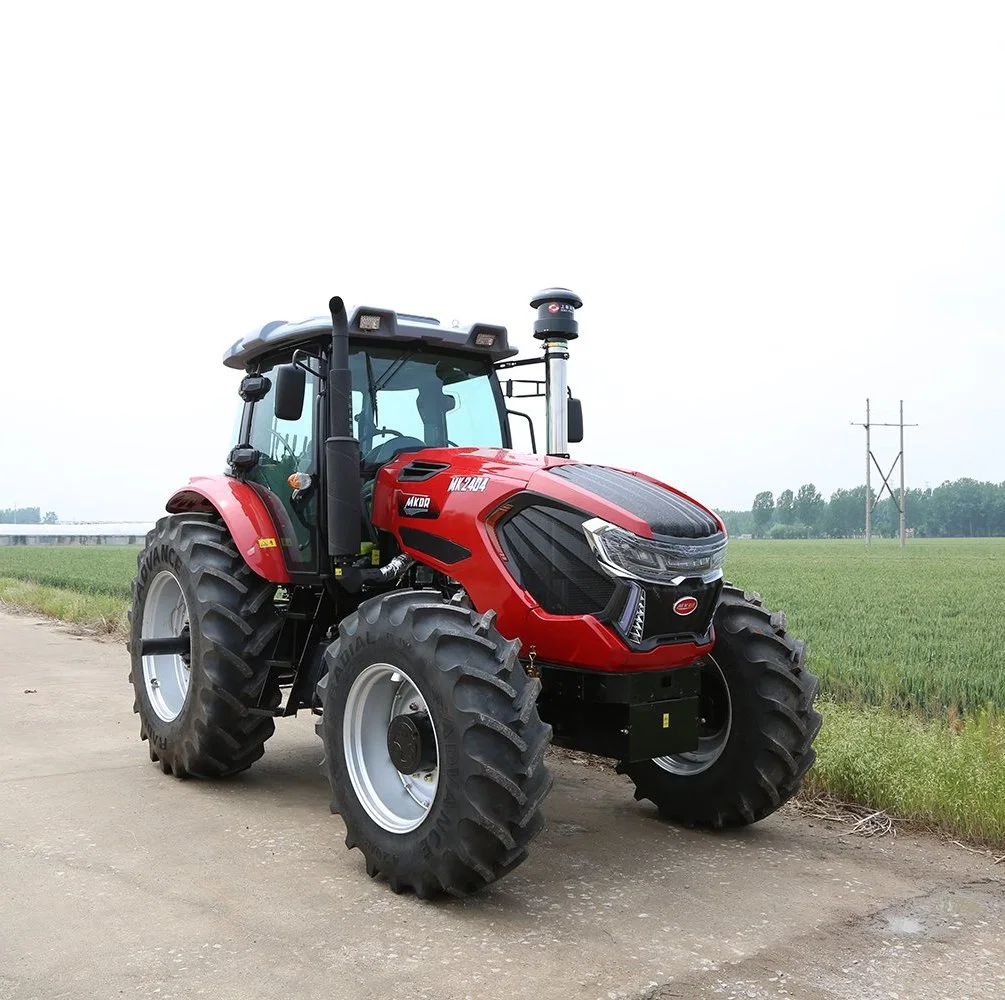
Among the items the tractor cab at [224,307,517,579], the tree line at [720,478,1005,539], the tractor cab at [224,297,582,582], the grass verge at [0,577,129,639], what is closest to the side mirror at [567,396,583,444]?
the tractor cab at [224,297,582,582]

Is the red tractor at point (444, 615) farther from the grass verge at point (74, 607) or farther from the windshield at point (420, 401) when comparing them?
the grass verge at point (74, 607)

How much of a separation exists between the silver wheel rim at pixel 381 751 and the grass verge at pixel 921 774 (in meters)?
2.38

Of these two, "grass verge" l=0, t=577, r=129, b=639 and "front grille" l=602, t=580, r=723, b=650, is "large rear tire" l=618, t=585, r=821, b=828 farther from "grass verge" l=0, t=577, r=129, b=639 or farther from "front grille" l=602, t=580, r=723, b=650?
"grass verge" l=0, t=577, r=129, b=639

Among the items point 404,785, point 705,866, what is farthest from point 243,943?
point 705,866

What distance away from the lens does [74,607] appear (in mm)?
15203

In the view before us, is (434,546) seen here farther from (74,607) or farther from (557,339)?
(74,607)

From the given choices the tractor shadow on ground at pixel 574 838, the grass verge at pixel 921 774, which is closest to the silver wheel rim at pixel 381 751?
the tractor shadow on ground at pixel 574 838

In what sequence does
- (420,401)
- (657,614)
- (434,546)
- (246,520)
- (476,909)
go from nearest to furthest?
(476,909), (657,614), (434,546), (420,401), (246,520)

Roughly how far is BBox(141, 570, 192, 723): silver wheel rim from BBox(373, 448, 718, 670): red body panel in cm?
207

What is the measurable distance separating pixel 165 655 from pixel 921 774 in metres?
4.27

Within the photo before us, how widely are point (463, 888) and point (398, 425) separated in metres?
2.48

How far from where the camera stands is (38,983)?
10.6 feet

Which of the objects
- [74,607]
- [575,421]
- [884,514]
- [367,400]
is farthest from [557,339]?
[884,514]

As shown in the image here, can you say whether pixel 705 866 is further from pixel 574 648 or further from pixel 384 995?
pixel 384 995
